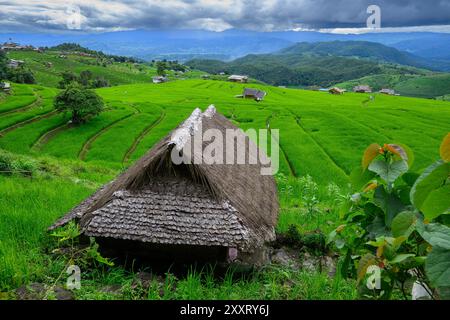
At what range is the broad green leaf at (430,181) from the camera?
1542 millimetres

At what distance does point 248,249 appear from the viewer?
241 inches

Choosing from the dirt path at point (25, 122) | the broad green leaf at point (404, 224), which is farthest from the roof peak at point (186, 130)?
the dirt path at point (25, 122)

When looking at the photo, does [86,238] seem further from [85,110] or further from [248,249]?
[85,110]

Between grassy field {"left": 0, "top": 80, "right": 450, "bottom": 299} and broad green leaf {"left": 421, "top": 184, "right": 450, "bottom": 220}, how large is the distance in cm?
327

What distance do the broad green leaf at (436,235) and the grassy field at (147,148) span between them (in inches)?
122

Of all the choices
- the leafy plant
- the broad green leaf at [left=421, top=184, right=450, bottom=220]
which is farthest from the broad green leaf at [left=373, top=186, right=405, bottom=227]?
the broad green leaf at [left=421, top=184, right=450, bottom=220]

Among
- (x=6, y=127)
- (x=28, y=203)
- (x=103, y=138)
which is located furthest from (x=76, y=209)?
(x=6, y=127)

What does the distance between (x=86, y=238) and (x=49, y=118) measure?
116 ft

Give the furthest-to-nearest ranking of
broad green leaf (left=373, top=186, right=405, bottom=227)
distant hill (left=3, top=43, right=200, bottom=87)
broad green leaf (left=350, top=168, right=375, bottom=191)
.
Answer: distant hill (left=3, top=43, right=200, bottom=87)
broad green leaf (left=350, top=168, right=375, bottom=191)
broad green leaf (left=373, top=186, right=405, bottom=227)

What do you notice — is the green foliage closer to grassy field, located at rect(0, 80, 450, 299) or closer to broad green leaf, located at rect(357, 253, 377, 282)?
grassy field, located at rect(0, 80, 450, 299)

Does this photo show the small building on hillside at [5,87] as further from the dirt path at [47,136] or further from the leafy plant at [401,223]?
the leafy plant at [401,223]

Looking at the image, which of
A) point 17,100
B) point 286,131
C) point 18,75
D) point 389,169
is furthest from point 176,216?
point 18,75

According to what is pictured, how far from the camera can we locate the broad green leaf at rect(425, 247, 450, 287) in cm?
153
